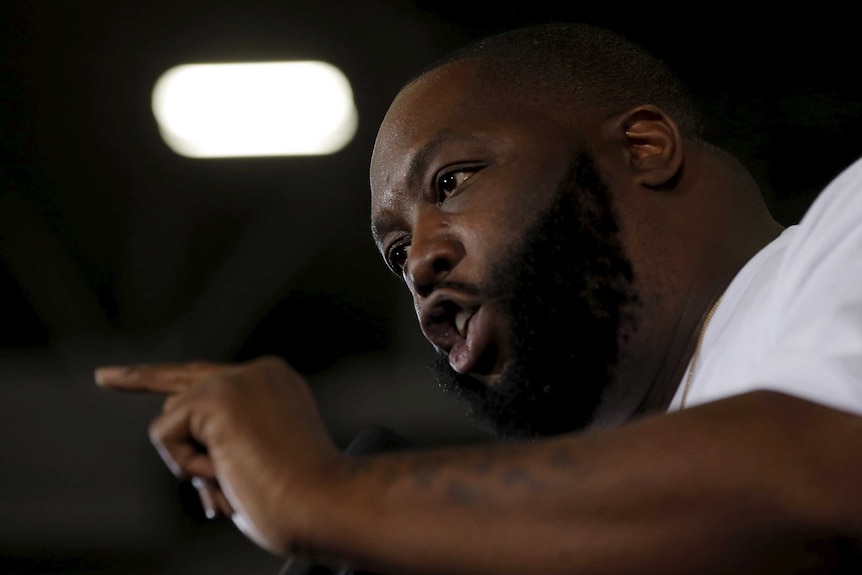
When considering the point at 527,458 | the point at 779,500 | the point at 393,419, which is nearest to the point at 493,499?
the point at 527,458

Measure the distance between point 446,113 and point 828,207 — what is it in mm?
612

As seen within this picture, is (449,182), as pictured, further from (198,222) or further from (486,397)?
(198,222)

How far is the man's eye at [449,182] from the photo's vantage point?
1.36m

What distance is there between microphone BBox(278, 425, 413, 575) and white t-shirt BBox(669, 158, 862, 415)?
0.96ft

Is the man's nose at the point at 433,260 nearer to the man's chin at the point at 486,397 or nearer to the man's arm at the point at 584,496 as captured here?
the man's chin at the point at 486,397

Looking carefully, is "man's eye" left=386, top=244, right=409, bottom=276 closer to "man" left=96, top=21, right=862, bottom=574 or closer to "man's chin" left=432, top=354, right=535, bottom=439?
"man" left=96, top=21, right=862, bottom=574

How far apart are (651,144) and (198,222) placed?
1.86 m

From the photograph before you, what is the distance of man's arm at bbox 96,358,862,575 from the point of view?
771 mm

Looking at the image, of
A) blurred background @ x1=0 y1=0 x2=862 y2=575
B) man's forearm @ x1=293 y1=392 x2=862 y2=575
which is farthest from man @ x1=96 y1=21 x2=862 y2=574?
blurred background @ x1=0 y1=0 x2=862 y2=575

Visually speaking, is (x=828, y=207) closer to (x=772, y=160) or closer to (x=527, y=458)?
(x=527, y=458)

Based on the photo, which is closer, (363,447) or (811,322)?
(811,322)

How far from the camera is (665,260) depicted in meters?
1.29

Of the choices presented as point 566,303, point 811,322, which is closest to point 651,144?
point 566,303

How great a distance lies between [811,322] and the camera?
0.86 metres
